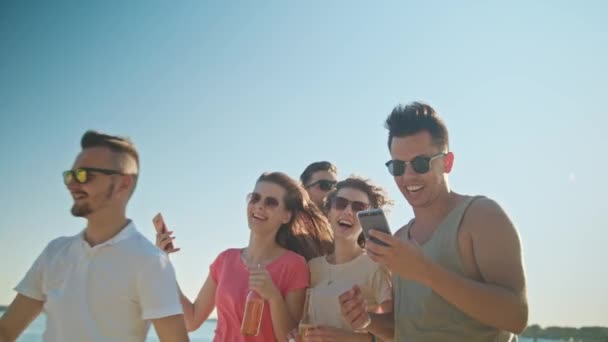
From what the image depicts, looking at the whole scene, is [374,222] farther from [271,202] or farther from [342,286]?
[271,202]

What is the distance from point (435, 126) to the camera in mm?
4289

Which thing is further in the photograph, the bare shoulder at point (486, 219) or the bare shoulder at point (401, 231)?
the bare shoulder at point (401, 231)

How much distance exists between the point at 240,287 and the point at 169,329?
1.79 m

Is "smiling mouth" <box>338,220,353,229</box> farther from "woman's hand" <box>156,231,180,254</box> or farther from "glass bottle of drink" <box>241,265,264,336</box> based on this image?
"woman's hand" <box>156,231,180,254</box>

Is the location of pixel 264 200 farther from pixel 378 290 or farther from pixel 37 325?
pixel 37 325

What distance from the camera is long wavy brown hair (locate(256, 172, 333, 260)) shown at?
6.24 metres

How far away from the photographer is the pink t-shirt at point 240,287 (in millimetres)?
5430

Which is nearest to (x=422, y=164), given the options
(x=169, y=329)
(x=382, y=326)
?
(x=382, y=326)

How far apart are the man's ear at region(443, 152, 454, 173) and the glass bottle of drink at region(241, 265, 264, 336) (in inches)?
79.4

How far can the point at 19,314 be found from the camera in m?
4.22

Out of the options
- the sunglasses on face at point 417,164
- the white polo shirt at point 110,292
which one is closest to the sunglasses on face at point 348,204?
the sunglasses on face at point 417,164

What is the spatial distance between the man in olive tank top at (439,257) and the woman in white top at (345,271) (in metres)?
0.56

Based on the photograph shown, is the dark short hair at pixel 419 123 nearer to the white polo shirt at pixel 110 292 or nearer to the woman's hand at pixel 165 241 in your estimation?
the white polo shirt at pixel 110 292

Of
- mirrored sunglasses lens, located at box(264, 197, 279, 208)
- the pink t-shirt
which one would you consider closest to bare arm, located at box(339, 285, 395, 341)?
the pink t-shirt
